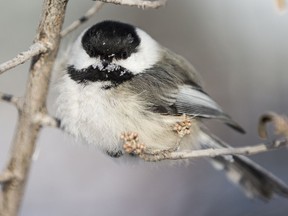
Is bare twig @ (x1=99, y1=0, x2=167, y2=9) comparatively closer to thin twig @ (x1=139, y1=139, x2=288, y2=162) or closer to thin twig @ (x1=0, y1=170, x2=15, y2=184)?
thin twig @ (x1=139, y1=139, x2=288, y2=162)

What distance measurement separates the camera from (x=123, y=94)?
4.24 feet

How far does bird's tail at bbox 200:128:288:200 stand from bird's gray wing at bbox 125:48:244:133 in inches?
4.2

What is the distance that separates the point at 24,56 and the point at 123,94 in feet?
1.24

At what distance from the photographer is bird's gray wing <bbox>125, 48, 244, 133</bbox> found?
1.34 metres

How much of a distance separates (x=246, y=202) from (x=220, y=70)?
1079mm

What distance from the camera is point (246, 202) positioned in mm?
1622

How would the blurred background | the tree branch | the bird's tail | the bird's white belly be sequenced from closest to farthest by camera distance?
the tree branch → the bird's white belly → the bird's tail → the blurred background

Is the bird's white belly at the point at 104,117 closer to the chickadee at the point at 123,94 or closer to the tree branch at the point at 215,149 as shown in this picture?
the chickadee at the point at 123,94

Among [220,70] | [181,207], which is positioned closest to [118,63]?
[181,207]

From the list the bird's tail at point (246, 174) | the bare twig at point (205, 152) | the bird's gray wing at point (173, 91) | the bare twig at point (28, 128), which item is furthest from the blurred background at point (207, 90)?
the bare twig at point (28, 128)

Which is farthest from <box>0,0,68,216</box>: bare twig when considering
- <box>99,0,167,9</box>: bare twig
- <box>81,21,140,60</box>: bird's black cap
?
<box>81,21,140,60</box>: bird's black cap

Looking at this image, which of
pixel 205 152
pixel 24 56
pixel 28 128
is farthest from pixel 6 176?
pixel 205 152

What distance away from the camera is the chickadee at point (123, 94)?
126cm

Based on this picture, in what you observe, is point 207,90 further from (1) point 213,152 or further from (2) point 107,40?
(1) point 213,152
